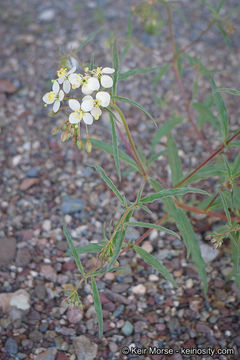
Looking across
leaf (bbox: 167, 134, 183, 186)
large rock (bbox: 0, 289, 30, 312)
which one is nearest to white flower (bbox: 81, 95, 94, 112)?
leaf (bbox: 167, 134, 183, 186)

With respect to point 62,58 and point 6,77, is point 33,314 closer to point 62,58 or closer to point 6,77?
point 62,58

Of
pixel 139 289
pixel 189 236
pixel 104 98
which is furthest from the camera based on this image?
pixel 139 289

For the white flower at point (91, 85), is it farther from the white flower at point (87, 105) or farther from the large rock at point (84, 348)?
the large rock at point (84, 348)

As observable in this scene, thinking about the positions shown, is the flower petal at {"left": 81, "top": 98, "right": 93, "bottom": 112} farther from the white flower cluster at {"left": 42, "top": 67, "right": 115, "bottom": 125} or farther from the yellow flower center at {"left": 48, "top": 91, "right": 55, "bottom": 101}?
the yellow flower center at {"left": 48, "top": 91, "right": 55, "bottom": 101}

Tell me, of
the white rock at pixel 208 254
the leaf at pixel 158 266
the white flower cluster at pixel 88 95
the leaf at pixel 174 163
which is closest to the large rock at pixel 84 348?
the leaf at pixel 158 266

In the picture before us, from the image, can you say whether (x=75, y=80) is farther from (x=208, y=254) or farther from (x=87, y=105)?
(x=208, y=254)

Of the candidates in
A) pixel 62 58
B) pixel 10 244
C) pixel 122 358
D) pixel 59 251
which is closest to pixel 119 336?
pixel 122 358

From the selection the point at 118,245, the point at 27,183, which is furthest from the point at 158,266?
the point at 27,183
